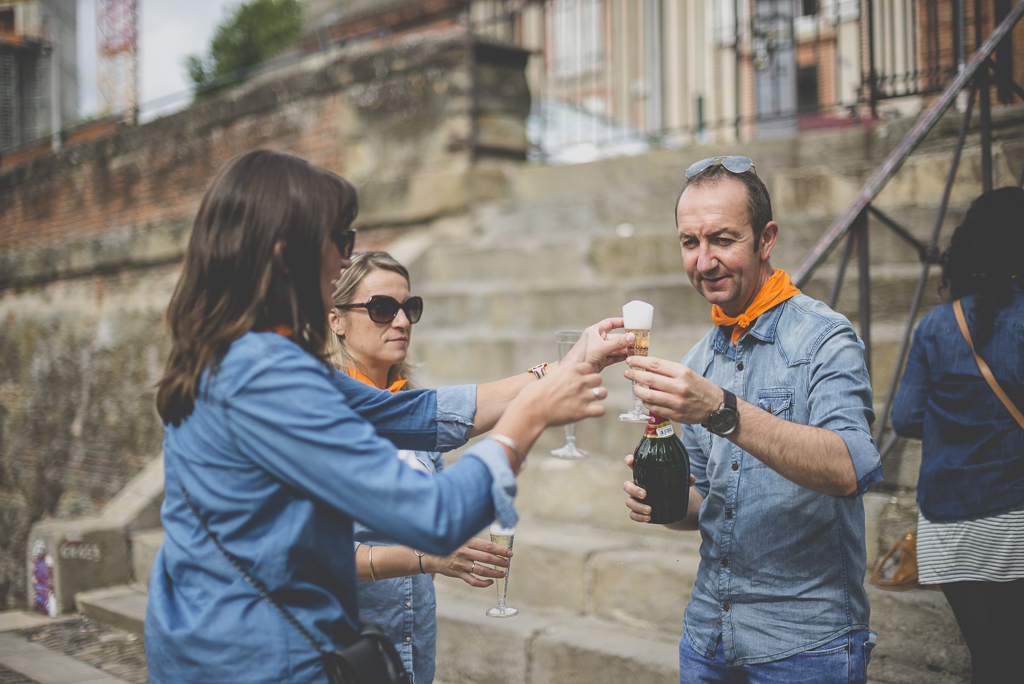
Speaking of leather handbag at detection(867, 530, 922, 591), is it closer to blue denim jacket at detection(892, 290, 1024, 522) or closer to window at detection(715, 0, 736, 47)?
blue denim jacket at detection(892, 290, 1024, 522)

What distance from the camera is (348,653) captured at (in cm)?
161

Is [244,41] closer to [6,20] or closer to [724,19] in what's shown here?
[6,20]

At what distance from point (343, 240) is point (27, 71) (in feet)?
91.9

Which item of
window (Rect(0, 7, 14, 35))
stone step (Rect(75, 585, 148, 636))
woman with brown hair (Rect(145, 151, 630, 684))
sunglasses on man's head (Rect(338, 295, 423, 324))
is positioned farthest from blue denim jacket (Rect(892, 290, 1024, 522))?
window (Rect(0, 7, 14, 35))

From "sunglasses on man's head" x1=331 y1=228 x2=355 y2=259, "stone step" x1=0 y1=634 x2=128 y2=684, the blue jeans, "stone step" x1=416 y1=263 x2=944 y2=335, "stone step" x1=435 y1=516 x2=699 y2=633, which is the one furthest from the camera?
"stone step" x1=416 y1=263 x2=944 y2=335

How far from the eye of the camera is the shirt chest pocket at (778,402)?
7.12 feet

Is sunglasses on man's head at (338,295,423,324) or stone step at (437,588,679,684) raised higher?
sunglasses on man's head at (338,295,423,324)

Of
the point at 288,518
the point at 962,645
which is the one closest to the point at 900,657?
the point at 962,645

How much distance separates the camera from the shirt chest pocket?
217 cm

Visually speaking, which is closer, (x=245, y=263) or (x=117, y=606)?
(x=245, y=263)

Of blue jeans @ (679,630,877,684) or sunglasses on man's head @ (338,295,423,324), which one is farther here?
sunglasses on man's head @ (338,295,423,324)

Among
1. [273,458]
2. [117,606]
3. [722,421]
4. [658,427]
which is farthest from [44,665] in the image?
[722,421]

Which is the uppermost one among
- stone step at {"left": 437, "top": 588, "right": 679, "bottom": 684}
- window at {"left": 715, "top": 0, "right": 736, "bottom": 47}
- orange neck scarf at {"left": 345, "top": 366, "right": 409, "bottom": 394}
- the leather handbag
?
window at {"left": 715, "top": 0, "right": 736, "bottom": 47}

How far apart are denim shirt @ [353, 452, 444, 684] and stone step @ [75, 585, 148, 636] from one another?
115 inches
